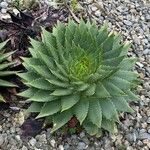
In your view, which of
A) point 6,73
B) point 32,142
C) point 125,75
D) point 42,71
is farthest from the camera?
point 6,73

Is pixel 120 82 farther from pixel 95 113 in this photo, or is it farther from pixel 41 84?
pixel 41 84

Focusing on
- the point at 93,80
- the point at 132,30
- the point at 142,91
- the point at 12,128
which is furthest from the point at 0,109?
the point at 132,30

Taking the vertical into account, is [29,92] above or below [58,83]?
below

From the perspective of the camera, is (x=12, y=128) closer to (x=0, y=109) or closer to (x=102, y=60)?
(x=0, y=109)

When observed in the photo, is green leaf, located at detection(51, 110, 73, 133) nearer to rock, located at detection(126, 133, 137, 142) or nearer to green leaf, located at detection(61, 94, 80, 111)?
green leaf, located at detection(61, 94, 80, 111)

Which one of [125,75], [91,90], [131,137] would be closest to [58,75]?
[91,90]

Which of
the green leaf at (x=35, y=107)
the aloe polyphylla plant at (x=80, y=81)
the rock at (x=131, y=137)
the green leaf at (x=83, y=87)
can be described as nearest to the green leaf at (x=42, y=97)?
the aloe polyphylla plant at (x=80, y=81)

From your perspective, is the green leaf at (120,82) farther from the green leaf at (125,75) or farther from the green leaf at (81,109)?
the green leaf at (81,109)
